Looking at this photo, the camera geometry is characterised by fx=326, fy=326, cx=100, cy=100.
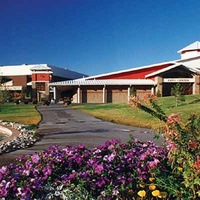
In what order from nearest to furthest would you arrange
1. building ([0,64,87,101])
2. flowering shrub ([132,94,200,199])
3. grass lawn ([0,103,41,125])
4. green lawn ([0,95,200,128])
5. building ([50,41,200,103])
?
flowering shrub ([132,94,200,199])
green lawn ([0,95,200,128])
grass lawn ([0,103,41,125])
building ([50,41,200,103])
building ([0,64,87,101])

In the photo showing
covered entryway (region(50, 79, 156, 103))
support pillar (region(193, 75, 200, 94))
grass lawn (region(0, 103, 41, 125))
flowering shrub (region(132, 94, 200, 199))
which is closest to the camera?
flowering shrub (region(132, 94, 200, 199))

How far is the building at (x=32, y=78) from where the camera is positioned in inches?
2179

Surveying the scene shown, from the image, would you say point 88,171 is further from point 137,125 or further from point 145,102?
point 137,125

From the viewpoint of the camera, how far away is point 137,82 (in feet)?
159

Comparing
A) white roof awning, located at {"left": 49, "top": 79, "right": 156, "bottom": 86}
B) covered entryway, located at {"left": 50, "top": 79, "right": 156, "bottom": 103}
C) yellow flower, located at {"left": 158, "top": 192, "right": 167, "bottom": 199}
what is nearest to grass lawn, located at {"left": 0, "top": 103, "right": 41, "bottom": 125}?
yellow flower, located at {"left": 158, "top": 192, "right": 167, "bottom": 199}

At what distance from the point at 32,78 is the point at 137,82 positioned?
1879 centimetres

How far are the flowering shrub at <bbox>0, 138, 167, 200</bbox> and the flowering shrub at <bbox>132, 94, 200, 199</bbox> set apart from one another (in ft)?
0.57

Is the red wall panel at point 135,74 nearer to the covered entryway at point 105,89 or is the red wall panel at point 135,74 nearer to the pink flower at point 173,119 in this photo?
the covered entryway at point 105,89

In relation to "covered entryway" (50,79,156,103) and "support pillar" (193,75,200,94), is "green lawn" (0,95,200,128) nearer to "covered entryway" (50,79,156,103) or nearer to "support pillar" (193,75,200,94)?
"support pillar" (193,75,200,94)

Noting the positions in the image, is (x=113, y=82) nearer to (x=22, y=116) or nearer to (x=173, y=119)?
(x=22, y=116)

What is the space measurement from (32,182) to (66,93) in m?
51.6

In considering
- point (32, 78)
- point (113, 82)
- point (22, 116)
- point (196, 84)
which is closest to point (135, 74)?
point (113, 82)

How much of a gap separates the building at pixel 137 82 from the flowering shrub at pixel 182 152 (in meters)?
42.8

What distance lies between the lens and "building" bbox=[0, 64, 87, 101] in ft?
182
